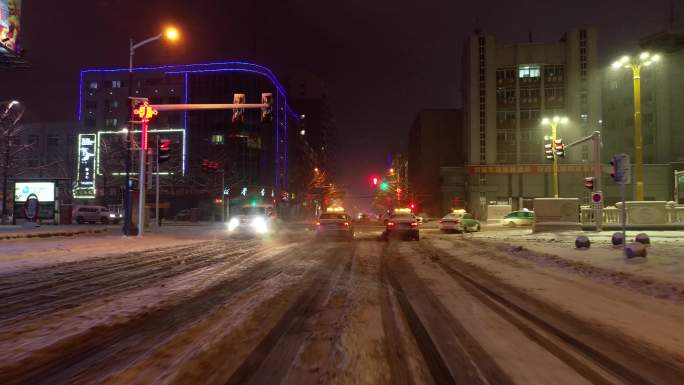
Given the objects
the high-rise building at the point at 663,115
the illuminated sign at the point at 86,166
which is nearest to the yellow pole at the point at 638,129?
the high-rise building at the point at 663,115

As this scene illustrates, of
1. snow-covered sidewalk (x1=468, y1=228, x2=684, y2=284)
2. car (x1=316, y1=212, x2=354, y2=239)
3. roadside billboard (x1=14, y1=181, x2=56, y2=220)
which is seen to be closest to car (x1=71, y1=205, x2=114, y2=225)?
roadside billboard (x1=14, y1=181, x2=56, y2=220)

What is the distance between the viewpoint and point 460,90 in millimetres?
89250

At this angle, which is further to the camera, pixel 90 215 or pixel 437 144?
pixel 437 144

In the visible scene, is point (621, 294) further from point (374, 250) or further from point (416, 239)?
point (416, 239)

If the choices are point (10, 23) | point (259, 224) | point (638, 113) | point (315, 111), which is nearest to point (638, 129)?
point (638, 113)

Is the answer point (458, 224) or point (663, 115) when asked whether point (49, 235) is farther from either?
point (663, 115)

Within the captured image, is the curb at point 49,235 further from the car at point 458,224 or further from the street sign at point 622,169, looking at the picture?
the street sign at point 622,169

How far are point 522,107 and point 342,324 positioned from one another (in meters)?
75.0

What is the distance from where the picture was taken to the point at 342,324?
7.33 m

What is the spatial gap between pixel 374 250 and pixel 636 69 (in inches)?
701

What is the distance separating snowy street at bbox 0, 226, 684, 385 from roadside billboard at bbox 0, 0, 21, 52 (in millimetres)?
26009

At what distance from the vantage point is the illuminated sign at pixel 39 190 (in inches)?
1409

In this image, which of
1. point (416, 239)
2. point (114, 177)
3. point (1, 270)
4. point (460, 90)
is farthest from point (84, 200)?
point (1, 270)

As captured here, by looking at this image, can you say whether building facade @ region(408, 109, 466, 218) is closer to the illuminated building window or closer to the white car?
the illuminated building window
